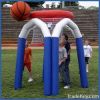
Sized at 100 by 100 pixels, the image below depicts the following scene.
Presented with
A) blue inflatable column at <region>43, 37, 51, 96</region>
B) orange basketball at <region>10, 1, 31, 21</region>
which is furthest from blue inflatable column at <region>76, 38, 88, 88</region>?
orange basketball at <region>10, 1, 31, 21</region>

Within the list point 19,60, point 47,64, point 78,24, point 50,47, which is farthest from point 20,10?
point 78,24

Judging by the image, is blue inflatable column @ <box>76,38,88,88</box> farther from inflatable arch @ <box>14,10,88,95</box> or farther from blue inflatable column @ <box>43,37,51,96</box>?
blue inflatable column @ <box>43,37,51,96</box>

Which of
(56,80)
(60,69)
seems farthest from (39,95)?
(60,69)

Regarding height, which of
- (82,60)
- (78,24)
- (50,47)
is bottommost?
(82,60)

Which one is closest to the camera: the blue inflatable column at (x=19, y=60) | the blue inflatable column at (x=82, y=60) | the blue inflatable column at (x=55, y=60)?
the blue inflatable column at (x=55, y=60)

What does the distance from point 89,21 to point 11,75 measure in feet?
83.0

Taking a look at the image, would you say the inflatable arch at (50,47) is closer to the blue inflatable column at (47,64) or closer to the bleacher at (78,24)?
the blue inflatable column at (47,64)

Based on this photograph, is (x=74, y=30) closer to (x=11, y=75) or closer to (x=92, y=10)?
(x=11, y=75)

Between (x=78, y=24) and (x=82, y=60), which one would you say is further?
(x=78, y=24)

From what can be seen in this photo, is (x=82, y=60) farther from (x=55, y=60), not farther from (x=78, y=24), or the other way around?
(x=78, y=24)

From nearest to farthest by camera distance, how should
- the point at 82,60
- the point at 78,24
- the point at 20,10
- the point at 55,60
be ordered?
the point at 55,60 → the point at 20,10 → the point at 82,60 → the point at 78,24

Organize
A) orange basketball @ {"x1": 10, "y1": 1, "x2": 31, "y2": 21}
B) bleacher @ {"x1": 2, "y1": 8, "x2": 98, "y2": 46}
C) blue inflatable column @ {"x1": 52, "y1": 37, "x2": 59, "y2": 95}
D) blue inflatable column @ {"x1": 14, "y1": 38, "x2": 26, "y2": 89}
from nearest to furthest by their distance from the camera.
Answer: blue inflatable column @ {"x1": 52, "y1": 37, "x2": 59, "y2": 95} < orange basketball @ {"x1": 10, "y1": 1, "x2": 31, "y2": 21} < blue inflatable column @ {"x1": 14, "y1": 38, "x2": 26, "y2": 89} < bleacher @ {"x1": 2, "y1": 8, "x2": 98, "y2": 46}

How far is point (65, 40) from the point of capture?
1020cm

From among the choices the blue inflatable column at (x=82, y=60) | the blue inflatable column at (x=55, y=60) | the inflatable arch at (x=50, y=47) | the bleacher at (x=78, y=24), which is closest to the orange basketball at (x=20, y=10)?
the inflatable arch at (x=50, y=47)
